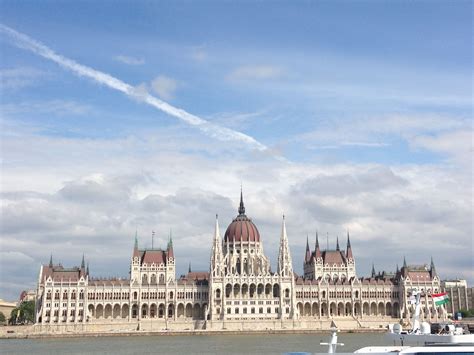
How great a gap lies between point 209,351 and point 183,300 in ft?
221

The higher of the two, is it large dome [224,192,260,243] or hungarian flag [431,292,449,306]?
large dome [224,192,260,243]

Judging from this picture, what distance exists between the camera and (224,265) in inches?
5846

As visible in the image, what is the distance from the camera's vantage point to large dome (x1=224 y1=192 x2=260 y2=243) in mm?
155125

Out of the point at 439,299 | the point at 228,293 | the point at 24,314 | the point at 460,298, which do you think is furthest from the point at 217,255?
the point at 439,299

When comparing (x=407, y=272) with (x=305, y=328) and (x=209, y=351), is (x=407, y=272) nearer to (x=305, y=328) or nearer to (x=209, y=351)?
(x=305, y=328)

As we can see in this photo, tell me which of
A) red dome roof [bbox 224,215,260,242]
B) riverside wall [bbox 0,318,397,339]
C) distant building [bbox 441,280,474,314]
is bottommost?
A: riverside wall [bbox 0,318,397,339]

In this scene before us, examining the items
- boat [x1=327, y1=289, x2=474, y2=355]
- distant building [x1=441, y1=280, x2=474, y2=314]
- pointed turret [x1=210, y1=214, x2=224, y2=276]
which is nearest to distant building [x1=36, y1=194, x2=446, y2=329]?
pointed turret [x1=210, y1=214, x2=224, y2=276]

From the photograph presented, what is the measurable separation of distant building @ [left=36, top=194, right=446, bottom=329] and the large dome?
0.23 meters

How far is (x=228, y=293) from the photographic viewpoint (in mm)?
144000

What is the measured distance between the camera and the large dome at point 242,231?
15512cm

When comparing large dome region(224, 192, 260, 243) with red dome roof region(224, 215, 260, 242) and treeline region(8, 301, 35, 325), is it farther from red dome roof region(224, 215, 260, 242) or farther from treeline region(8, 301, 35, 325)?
treeline region(8, 301, 35, 325)

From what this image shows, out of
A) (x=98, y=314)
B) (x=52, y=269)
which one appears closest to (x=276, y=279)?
(x=98, y=314)

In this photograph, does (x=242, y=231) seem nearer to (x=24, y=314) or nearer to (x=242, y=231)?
(x=242, y=231)

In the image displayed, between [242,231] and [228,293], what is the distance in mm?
17371
